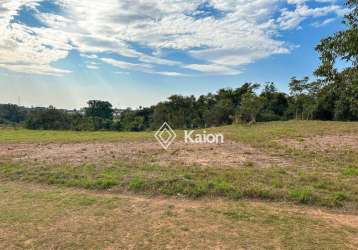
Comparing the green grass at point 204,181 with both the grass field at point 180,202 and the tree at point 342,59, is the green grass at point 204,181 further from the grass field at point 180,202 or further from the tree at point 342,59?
the tree at point 342,59

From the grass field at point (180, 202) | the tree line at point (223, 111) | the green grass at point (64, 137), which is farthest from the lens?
the tree line at point (223, 111)

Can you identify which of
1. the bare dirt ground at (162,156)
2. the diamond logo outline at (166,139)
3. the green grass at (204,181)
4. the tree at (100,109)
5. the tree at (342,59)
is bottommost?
the green grass at (204,181)

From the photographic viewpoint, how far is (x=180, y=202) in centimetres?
486

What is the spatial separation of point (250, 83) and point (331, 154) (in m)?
28.4

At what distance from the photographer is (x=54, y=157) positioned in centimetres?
846

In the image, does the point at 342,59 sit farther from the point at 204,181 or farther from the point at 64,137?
the point at 64,137

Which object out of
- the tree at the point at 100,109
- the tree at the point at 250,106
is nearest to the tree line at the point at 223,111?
the tree at the point at 250,106

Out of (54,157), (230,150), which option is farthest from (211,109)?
(54,157)

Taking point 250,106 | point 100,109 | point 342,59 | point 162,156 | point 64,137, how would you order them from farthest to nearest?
point 100,109 → point 250,106 → point 64,137 → point 162,156 → point 342,59

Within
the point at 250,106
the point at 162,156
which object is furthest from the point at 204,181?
the point at 250,106

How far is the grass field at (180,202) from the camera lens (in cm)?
342

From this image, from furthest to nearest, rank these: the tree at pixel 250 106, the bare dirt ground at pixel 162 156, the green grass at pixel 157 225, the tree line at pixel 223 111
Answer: the tree line at pixel 223 111
the tree at pixel 250 106
the bare dirt ground at pixel 162 156
the green grass at pixel 157 225

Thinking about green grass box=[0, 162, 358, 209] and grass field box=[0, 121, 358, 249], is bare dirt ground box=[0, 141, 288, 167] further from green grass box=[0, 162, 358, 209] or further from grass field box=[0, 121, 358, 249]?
green grass box=[0, 162, 358, 209]

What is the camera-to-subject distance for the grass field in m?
3.42
